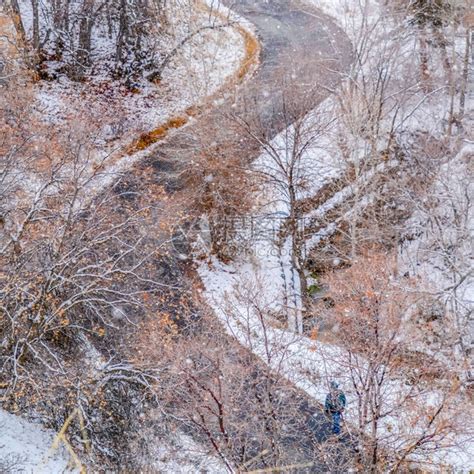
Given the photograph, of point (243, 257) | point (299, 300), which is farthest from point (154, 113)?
point (299, 300)

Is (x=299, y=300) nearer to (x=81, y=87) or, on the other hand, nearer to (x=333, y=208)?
(x=333, y=208)

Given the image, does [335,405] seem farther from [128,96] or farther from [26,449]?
[128,96]

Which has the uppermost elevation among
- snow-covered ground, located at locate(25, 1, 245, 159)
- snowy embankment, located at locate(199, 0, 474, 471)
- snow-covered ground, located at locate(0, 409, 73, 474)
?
snow-covered ground, located at locate(25, 1, 245, 159)

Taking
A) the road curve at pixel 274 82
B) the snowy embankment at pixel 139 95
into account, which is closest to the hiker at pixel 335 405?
the road curve at pixel 274 82

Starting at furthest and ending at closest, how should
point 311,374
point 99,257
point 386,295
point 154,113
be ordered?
point 154,113 → point 99,257 → point 311,374 → point 386,295

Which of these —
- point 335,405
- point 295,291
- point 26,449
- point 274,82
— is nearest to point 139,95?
point 274,82

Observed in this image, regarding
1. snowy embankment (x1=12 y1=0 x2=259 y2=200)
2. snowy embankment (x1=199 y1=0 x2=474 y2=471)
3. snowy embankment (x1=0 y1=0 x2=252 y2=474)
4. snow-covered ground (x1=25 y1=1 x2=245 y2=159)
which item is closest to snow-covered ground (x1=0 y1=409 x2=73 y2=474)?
snowy embankment (x1=199 y1=0 x2=474 y2=471)

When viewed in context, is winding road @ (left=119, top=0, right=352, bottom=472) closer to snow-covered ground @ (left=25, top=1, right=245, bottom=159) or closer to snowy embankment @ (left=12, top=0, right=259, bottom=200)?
snowy embankment @ (left=12, top=0, right=259, bottom=200)
